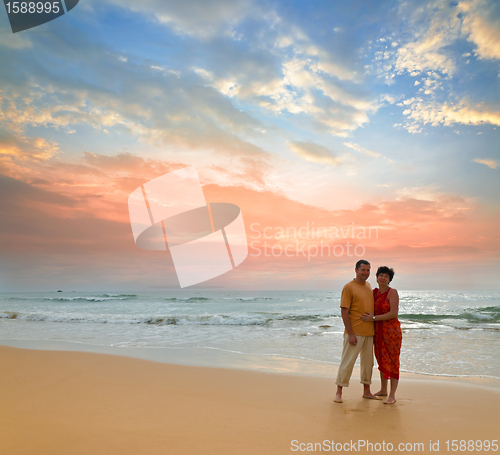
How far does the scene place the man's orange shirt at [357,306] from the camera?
4.02m

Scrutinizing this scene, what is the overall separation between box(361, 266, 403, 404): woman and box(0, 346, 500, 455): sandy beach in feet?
1.32

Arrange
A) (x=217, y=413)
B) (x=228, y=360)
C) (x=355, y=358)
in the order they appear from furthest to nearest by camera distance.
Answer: (x=228, y=360) → (x=355, y=358) → (x=217, y=413)

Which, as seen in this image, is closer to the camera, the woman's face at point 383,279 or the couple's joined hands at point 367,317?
the couple's joined hands at point 367,317

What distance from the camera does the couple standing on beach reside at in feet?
13.0

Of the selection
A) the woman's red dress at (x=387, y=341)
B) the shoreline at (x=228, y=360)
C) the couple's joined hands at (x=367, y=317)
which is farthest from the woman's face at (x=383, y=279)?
the shoreline at (x=228, y=360)

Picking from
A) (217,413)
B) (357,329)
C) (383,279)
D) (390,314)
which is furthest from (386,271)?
(217,413)

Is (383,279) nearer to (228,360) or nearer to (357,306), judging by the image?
(357,306)

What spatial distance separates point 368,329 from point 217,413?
2.16 m

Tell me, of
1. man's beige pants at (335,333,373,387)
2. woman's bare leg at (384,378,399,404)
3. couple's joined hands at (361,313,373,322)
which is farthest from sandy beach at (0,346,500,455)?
couple's joined hands at (361,313,373,322)

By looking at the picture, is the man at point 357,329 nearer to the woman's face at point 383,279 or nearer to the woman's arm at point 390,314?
the woman's arm at point 390,314

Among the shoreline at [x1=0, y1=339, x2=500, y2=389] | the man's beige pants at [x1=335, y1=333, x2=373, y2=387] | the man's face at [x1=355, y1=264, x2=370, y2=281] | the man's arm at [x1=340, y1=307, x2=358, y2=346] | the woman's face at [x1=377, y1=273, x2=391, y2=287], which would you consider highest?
the man's face at [x1=355, y1=264, x2=370, y2=281]

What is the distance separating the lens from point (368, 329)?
4023 mm

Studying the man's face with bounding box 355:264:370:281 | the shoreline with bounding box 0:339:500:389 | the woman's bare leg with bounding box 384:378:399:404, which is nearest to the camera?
the woman's bare leg with bounding box 384:378:399:404

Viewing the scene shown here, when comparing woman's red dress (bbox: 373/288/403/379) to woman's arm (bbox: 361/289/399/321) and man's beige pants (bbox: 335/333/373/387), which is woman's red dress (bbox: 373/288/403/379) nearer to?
woman's arm (bbox: 361/289/399/321)
